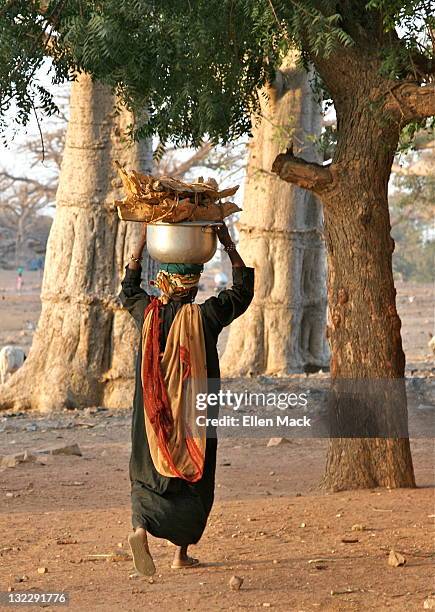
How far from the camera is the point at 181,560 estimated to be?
538 centimetres

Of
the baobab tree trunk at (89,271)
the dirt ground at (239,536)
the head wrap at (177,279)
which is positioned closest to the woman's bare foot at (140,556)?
the dirt ground at (239,536)

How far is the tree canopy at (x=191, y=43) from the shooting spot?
6.36m

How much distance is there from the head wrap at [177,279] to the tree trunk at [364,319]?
1.79m

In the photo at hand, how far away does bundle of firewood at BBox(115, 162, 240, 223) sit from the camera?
Result: 17.5ft

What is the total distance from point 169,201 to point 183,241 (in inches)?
7.7

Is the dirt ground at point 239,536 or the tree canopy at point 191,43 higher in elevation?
the tree canopy at point 191,43

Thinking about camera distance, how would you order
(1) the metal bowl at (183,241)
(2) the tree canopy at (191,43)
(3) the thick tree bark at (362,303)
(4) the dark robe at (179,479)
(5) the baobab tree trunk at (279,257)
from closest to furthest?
(4) the dark robe at (179,479) → (1) the metal bowl at (183,241) → (2) the tree canopy at (191,43) → (3) the thick tree bark at (362,303) → (5) the baobab tree trunk at (279,257)

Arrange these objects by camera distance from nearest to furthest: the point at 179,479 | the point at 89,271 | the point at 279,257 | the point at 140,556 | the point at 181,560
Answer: the point at 140,556, the point at 179,479, the point at 181,560, the point at 89,271, the point at 279,257

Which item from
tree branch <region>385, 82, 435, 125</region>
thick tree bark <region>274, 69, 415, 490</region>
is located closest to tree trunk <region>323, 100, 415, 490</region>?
thick tree bark <region>274, 69, 415, 490</region>

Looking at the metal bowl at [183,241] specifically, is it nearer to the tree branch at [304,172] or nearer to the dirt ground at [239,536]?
the dirt ground at [239,536]

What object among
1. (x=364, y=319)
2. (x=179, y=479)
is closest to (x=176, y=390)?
(x=179, y=479)

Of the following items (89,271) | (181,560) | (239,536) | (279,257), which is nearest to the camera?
(181,560)

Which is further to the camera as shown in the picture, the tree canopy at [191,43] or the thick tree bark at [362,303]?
the thick tree bark at [362,303]

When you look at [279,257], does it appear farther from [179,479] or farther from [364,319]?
[179,479]
